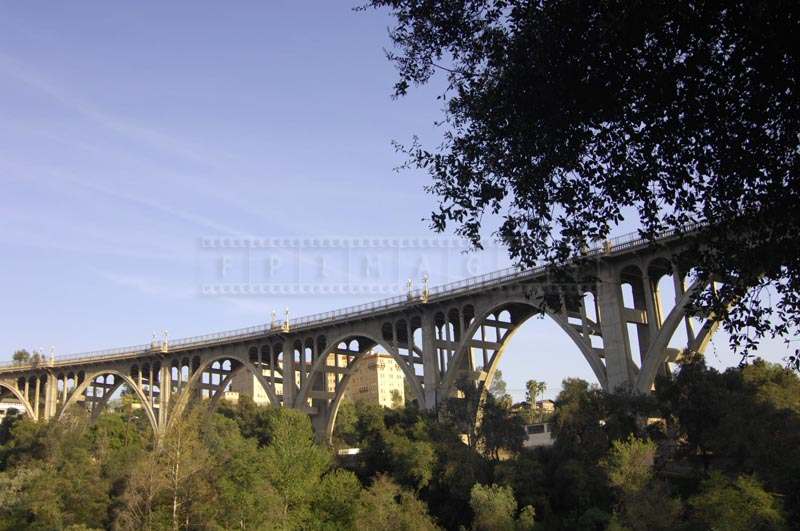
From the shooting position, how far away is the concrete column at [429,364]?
64062 millimetres

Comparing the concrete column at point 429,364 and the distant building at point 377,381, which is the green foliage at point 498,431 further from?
the distant building at point 377,381

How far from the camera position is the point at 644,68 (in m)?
12.8

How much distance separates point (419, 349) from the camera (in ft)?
222

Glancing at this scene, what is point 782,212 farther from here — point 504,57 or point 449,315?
point 449,315

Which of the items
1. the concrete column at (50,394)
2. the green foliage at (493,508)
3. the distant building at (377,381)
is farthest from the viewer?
the distant building at (377,381)

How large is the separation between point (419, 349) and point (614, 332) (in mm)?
Result: 22493

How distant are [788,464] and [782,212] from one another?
29.3 metres

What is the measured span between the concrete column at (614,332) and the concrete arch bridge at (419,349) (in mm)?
68

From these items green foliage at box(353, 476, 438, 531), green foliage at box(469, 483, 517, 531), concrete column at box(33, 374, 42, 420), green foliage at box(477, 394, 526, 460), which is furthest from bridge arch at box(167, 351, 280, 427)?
green foliage at box(469, 483, 517, 531)

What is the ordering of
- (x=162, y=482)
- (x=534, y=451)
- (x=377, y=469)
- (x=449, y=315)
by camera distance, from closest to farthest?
1. (x=162, y=482)
2. (x=534, y=451)
3. (x=377, y=469)
4. (x=449, y=315)

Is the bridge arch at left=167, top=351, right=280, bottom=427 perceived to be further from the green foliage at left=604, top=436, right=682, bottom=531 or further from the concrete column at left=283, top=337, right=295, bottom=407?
the green foliage at left=604, top=436, right=682, bottom=531

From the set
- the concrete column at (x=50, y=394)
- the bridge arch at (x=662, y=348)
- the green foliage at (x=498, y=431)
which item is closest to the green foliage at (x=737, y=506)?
the bridge arch at (x=662, y=348)

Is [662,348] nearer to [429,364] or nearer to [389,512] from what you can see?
[389,512]

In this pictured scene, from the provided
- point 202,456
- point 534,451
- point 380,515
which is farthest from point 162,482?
point 534,451
